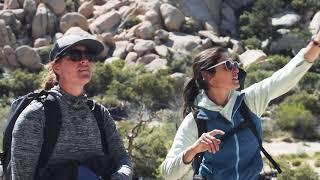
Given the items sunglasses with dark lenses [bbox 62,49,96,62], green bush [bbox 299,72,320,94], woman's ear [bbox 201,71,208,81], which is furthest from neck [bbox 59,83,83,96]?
green bush [bbox 299,72,320,94]

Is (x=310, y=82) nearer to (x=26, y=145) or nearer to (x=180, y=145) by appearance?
(x=180, y=145)

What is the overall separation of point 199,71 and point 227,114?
291 mm

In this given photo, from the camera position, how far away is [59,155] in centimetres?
286

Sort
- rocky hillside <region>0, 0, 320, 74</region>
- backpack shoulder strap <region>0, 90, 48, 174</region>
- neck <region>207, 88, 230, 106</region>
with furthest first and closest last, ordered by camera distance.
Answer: rocky hillside <region>0, 0, 320, 74</region> < neck <region>207, 88, 230, 106</region> < backpack shoulder strap <region>0, 90, 48, 174</region>

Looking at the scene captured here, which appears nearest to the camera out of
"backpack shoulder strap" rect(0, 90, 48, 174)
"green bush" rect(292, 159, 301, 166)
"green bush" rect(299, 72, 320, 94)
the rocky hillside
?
"backpack shoulder strap" rect(0, 90, 48, 174)

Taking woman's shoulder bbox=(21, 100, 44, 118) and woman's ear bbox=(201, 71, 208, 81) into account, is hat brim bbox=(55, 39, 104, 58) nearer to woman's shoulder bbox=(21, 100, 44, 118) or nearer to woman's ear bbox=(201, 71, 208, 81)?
woman's shoulder bbox=(21, 100, 44, 118)

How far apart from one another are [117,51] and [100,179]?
115ft

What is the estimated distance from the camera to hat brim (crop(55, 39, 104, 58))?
302 centimetres

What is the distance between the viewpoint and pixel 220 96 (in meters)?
3.20

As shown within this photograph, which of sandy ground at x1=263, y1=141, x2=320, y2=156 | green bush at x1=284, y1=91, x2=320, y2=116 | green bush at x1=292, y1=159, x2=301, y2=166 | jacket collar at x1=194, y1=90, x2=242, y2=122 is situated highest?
jacket collar at x1=194, y1=90, x2=242, y2=122

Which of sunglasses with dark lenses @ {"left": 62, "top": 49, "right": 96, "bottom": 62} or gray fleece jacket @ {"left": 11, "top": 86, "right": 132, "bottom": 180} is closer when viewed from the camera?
gray fleece jacket @ {"left": 11, "top": 86, "right": 132, "bottom": 180}

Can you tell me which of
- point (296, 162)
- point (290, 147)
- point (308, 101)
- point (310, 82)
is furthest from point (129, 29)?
point (296, 162)

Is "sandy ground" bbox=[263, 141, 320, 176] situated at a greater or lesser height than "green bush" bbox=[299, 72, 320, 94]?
greater

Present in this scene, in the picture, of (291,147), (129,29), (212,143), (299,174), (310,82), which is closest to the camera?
(212,143)
